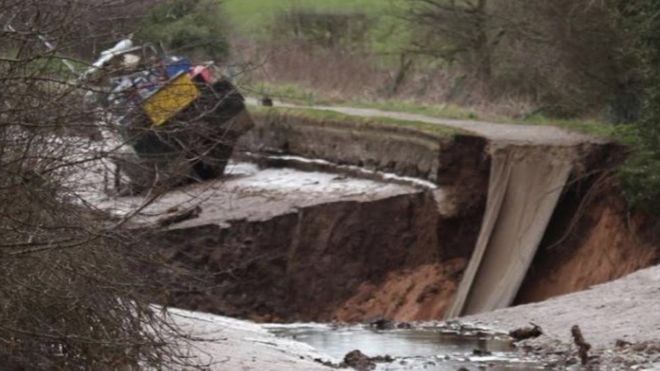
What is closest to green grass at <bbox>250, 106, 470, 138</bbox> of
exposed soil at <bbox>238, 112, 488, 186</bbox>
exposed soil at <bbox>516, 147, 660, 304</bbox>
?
exposed soil at <bbox>238, 112, 488, 186</bbox>

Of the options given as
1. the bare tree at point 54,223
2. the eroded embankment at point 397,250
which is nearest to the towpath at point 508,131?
the eroded embankment at point 397,250

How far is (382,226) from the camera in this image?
23.4m

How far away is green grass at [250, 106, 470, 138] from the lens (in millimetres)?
24281

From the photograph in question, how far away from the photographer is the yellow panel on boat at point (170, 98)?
10422 millimetres

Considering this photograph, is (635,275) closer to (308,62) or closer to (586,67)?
(586,67)

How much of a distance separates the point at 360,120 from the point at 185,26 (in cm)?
1497

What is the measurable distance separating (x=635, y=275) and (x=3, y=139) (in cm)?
1116

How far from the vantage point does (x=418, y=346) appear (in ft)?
53.5

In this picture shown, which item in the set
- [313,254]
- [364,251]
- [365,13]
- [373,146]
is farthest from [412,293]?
[365,13]

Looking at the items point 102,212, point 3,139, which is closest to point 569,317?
point 102,212

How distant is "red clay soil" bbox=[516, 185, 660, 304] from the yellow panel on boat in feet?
38.2

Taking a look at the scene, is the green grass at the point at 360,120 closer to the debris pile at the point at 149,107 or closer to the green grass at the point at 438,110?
the green grass at the point at 438,110

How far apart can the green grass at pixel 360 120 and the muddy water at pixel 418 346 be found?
19.0 feet

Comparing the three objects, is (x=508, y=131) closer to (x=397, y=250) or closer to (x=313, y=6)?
(x=397, y=250)
